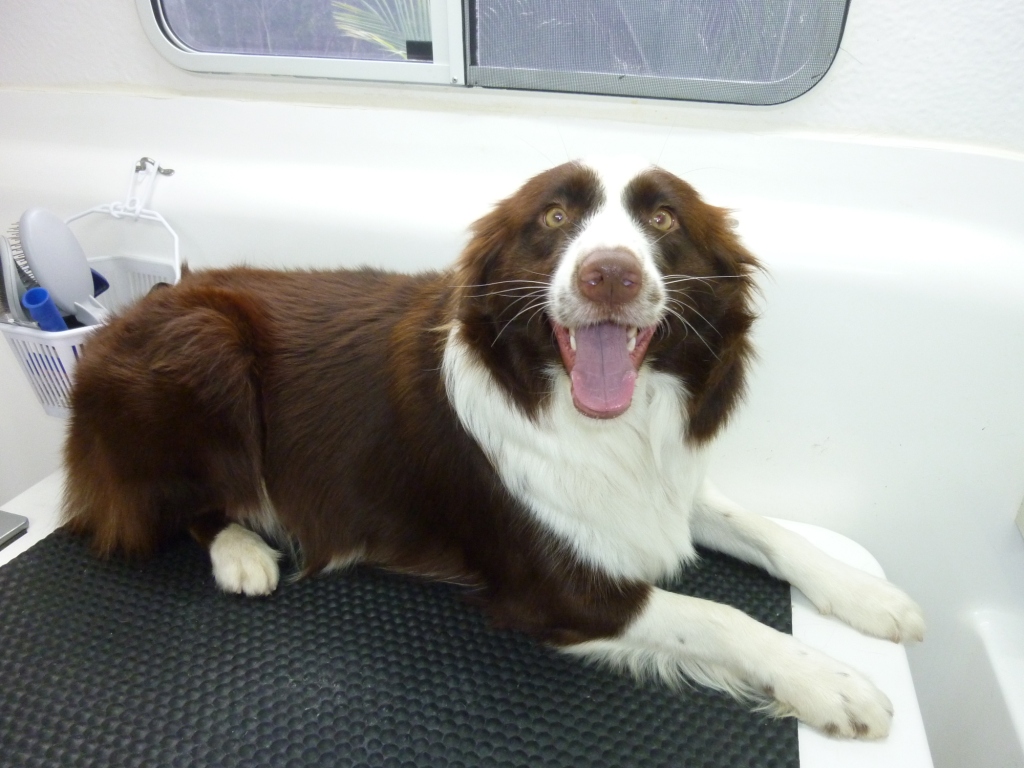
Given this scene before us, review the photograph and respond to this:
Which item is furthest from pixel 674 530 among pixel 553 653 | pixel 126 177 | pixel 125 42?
pixel 125 42

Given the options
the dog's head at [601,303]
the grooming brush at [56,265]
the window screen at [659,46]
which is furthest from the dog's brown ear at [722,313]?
the grooming brush at [56,265]

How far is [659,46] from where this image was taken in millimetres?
1607

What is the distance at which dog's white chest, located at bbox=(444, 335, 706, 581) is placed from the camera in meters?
1.23

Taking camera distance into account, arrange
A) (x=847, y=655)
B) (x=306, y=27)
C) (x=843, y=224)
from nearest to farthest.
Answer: (x=847, y=655), (x=843, y=224), (x=306, y=27)

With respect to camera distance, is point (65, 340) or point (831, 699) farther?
point (65, 340)

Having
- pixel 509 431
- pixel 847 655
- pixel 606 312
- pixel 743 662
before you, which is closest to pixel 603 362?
pixel 606 312

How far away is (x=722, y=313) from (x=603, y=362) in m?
0.22

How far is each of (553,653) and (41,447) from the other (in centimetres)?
175

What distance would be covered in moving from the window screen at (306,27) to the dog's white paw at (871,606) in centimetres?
145

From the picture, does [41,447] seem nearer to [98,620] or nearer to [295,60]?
[98,620]

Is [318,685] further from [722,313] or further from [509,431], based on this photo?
[722,313]

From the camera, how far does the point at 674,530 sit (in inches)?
51.7

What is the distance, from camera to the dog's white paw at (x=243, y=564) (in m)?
1.37

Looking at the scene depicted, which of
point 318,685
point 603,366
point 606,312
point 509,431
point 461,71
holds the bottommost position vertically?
point 318,685
